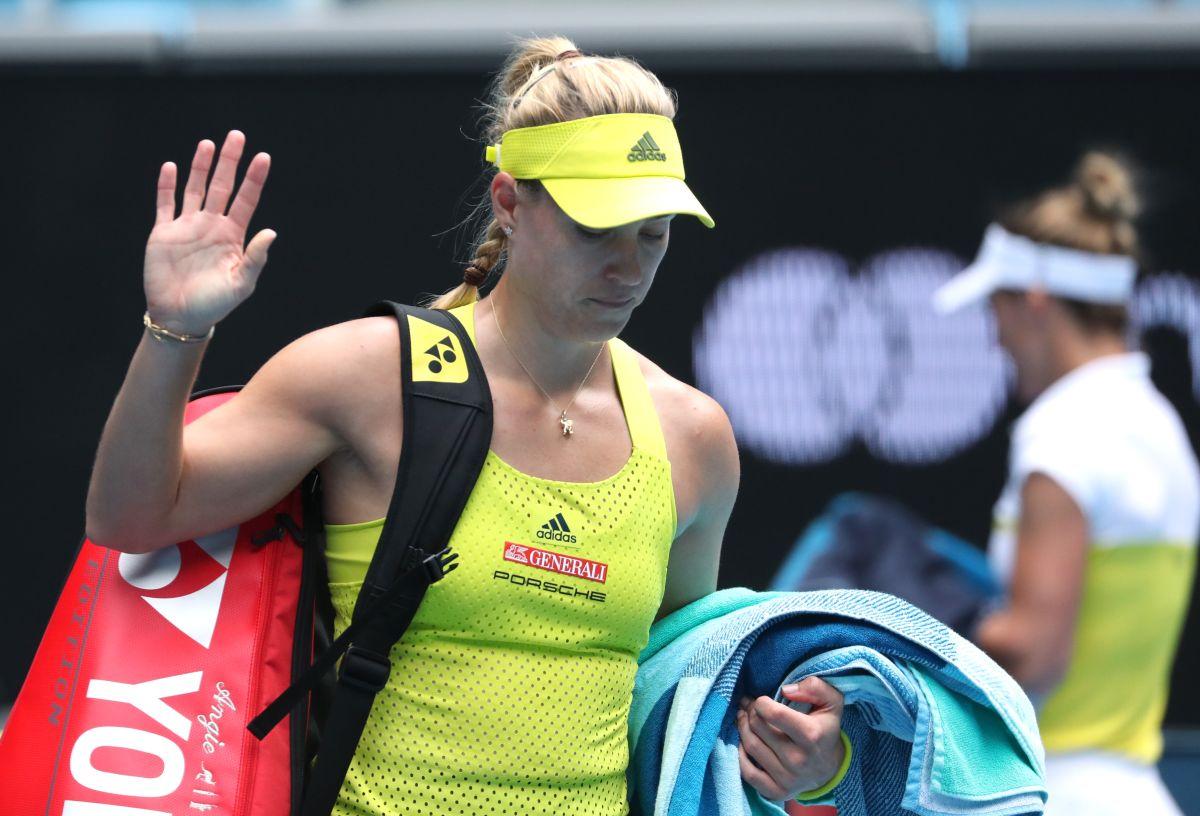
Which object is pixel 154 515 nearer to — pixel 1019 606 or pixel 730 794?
pixel 730 794

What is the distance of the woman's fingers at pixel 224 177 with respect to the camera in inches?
81.6

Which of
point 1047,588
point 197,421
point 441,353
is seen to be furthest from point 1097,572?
point 197,421

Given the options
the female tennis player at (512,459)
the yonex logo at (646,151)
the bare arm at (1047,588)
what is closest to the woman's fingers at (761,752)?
the female tennis player at (512,459)

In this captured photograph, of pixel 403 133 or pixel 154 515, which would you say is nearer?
pixel 154 515

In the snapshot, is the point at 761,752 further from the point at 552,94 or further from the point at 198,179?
the point at 198,179

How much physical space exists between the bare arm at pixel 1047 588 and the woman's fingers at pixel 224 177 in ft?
6.44

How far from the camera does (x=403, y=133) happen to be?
5414 mm

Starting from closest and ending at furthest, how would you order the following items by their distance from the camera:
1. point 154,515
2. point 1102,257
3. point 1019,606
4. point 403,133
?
point 154,515, point 1019,606, point 1102,257, point 403,133

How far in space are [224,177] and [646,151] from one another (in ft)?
1.85

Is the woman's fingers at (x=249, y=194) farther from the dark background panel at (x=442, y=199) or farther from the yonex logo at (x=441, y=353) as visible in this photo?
the dark background panel at (x=442, y=199)

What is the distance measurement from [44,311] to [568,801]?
12.4 ft

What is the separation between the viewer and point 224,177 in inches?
82.7

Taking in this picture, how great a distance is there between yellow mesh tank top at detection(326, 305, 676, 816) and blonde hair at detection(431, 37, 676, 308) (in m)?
0.42

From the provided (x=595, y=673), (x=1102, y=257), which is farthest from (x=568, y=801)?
(x=1102, y=257)
